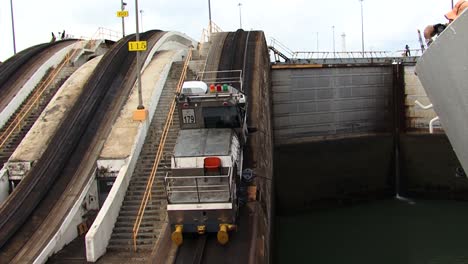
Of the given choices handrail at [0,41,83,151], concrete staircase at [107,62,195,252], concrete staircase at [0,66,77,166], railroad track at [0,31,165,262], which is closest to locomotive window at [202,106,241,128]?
concrete staircase at [107,62,195,252]

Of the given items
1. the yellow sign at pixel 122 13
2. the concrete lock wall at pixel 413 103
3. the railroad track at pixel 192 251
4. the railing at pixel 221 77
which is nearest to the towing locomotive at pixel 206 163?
the railroad track at pixel 192 251

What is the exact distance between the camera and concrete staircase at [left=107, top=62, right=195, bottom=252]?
14312mm

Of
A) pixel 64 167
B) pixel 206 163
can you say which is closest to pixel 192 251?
pixel 206 163

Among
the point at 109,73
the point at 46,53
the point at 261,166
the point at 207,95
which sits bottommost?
the point at 261,166

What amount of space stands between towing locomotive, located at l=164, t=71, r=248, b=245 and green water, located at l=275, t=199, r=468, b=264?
25.0ft

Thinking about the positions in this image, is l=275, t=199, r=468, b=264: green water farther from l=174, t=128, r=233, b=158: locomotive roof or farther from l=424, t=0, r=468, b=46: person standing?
l=424, t=0, r=468, b=46: person standing

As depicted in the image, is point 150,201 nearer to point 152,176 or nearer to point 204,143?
point 152,176

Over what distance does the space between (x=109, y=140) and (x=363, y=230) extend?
13322 millimetres

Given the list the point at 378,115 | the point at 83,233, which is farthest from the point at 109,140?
the point at 378,115

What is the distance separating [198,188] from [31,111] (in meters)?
11.9

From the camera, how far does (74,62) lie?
25656 millimetres

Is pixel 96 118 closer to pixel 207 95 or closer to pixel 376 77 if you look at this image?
pixel 207 95

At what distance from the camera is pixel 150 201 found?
15.5m

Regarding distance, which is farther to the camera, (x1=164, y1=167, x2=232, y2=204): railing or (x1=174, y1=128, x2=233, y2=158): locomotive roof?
(x1=174, y1=128, x2=233, y2=158): locomotive roof
